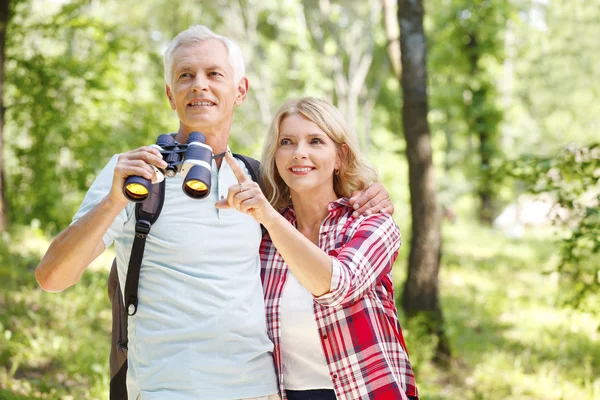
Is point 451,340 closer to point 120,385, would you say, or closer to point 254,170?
point 254,170

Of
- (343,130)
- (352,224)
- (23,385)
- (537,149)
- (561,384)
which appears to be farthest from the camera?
(537,149)

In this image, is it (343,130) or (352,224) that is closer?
(352,224)

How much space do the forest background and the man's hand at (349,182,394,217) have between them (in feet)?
6.28

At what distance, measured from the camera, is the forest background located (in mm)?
5422

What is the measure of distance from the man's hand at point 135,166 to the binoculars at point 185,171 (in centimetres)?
2

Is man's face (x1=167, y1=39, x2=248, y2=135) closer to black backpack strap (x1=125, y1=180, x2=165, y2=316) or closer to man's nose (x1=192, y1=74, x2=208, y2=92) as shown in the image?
man's nose (x1=192, y1=74, x2=208, y2=92)

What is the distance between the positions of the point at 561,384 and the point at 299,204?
4.69m

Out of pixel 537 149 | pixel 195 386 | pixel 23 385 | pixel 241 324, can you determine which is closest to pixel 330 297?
pixel 241 324

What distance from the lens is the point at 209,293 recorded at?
2.36m

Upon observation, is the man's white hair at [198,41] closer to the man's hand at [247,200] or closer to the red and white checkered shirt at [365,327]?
the man's hand at [247,200]

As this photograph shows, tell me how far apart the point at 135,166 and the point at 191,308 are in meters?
0.62

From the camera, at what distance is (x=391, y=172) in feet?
55.3

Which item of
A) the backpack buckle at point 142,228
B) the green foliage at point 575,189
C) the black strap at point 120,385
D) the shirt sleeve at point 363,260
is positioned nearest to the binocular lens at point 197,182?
the backpack buckle at point 142,228

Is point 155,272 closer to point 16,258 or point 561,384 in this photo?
point 561,384
